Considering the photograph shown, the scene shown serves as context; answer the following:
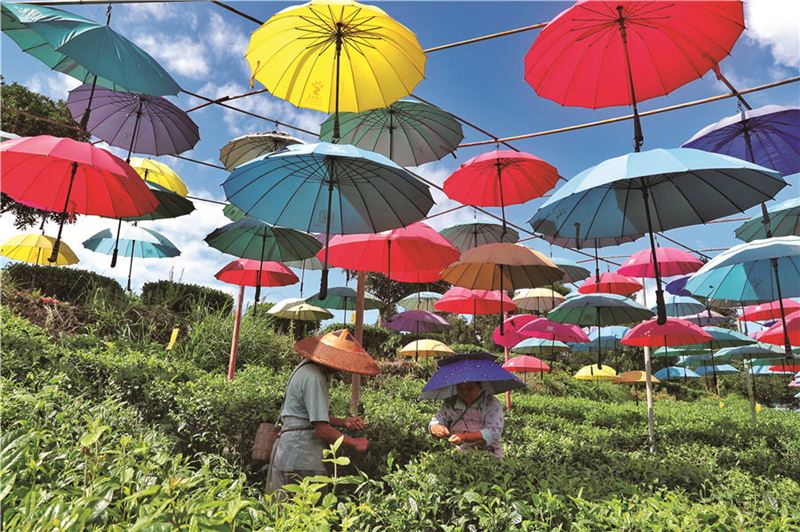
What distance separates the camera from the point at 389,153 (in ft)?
24.8

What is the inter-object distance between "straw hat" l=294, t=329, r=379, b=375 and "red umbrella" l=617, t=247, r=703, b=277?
671 centimetres

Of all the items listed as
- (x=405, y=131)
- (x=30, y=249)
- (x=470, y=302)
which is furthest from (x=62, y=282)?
(x=470, y=302)

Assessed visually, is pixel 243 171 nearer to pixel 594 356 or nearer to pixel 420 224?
pixel 420 224

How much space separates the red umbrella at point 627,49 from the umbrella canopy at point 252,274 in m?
5.82

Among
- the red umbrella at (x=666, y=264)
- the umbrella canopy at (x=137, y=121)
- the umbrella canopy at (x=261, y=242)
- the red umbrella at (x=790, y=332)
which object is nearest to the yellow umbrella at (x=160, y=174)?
the umbrella canopy at (x=137, y=121)

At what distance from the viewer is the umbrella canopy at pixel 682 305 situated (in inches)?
505

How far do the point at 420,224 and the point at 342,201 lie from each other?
140cm

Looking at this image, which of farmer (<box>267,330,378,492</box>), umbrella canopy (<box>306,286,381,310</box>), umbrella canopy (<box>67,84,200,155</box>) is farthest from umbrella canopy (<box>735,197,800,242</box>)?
umbrella canopy (<box>306,286,381,310</box>)

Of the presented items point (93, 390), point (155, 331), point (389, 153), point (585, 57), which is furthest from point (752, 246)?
point (155, 331)

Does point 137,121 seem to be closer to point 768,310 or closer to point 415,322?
point 415,322

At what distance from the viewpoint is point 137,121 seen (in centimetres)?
717

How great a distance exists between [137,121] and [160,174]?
115 inches

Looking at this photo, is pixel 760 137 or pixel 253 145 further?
pixel 253 145

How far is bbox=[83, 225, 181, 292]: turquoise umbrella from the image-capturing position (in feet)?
33.1
